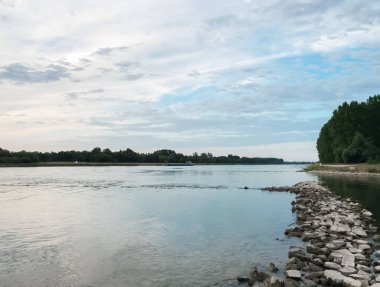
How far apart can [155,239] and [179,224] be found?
197 inches

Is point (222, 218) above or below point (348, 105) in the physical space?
below

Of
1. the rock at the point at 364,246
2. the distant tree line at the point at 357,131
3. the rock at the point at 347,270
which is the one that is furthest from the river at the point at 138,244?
the distant tree line at the point at 357,131

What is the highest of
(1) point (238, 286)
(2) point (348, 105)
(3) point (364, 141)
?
(2) point (348, 105)

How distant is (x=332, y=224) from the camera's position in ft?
77.9

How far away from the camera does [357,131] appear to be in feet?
373

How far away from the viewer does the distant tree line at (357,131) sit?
106 m

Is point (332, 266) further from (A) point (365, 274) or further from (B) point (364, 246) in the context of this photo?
(B) point (364, 246)

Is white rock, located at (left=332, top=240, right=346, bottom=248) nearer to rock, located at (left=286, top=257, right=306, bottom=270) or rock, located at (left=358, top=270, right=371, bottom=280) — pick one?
rock, located at (left=286, top=257, right=306, bottom=270)

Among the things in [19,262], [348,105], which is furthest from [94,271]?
[348,105]

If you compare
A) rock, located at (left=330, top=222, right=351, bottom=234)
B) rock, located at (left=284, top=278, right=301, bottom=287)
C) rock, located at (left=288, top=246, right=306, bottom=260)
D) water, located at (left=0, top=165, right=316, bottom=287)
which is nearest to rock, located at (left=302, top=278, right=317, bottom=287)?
rock, located at (left=284, top=278, right=301, bottom=287)

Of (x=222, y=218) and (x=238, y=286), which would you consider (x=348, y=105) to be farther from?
(x=238, y=286)

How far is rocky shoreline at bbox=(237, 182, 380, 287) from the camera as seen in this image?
543 inches

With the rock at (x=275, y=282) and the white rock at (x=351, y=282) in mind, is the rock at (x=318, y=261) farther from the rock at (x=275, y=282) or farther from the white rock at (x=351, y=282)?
the rock at (x=275, y=282)

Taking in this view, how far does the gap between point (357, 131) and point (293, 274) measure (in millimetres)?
108168
